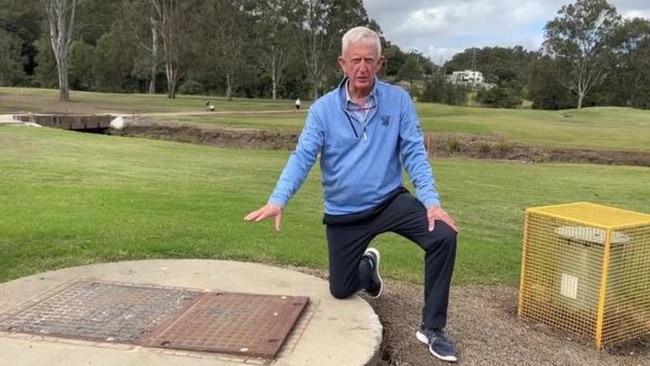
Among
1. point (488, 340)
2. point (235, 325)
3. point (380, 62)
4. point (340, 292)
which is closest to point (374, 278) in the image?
point (340, 292)

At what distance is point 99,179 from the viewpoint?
10922mm

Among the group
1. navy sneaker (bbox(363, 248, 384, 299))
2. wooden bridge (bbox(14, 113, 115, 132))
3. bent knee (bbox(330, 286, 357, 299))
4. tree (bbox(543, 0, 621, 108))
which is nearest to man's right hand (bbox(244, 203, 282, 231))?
bent knee (bbox(330, 286, 357, 299))

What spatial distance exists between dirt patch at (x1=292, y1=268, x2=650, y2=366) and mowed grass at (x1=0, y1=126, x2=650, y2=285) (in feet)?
2.34

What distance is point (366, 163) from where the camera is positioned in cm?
419

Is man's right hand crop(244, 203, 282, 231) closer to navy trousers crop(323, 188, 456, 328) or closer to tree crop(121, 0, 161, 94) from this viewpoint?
navy trousers crop(323, 188, 456, 328)

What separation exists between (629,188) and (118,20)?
202ft

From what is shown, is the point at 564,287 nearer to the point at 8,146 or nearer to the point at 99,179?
the point at 99,179

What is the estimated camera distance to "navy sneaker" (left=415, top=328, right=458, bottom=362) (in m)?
3.87

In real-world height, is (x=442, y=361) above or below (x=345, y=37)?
below

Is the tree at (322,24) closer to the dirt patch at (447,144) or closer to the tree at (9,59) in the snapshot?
the tree at (9,59)

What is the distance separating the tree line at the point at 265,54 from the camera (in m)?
63.4

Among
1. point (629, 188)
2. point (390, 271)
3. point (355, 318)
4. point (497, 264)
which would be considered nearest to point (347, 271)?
point (355, 318)

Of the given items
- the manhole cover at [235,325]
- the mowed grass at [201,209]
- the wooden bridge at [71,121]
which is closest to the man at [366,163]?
the manhole cover at [235,325]

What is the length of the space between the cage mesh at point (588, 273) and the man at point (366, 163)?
3.42ft
